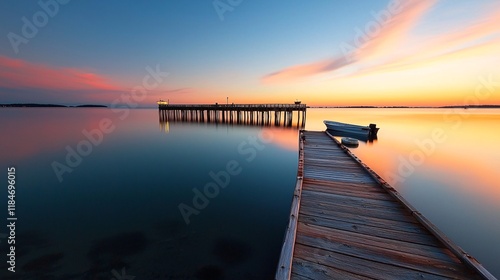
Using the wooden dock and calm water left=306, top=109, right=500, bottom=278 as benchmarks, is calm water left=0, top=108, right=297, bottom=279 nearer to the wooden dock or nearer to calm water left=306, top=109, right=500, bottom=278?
the wooden dock

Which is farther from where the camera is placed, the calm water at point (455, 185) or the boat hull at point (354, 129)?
the boat hull at point (354, 129)

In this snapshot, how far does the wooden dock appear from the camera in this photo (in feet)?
9.54

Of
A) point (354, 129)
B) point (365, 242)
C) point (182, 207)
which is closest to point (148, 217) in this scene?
point (182, 207)

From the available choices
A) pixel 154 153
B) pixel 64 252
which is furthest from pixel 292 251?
pixel 154 153

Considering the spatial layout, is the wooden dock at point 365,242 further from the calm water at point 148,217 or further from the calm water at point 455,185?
the calm water at point 455,185

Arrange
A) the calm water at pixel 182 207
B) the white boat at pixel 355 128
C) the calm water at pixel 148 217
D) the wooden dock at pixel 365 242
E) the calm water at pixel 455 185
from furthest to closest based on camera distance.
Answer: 1. the white boat at pixel 355 128
2. the calm water at pixel 455 185
3. the calm water at pixel 182 207
4. the calm water at pixel 148 217
5. the wooden dock at pixel 365 242

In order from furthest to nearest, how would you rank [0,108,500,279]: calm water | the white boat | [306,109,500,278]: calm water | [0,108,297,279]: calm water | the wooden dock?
the white boat, [306,109,500,278]: calm water, [0,108,500,279]: calm water, [0,108,297,279]: calm water, the wooden dock

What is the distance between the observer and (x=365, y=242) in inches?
139

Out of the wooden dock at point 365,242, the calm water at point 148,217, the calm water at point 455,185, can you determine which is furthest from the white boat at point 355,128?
the wooden dock at point 365,242

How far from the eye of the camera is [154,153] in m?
16.5

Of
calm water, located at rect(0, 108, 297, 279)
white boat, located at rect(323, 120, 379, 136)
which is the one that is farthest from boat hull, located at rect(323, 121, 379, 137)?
calm water, located at rect(0, 108, 297, 279)

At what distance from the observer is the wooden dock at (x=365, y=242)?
2.91 meters

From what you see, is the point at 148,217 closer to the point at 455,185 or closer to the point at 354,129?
the point at 455,185

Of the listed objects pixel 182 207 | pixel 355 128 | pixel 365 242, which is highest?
pixel 365 242
